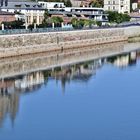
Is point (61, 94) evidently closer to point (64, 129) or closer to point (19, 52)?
point (64, 129)

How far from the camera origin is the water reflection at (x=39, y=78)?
15.9 meters

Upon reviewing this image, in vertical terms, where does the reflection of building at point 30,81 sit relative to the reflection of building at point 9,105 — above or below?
above

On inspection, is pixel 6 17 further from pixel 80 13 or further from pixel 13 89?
pixel 13 89

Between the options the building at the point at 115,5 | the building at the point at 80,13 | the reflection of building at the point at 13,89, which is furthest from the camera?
the building at the point at 115,5

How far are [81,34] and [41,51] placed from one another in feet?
20.8

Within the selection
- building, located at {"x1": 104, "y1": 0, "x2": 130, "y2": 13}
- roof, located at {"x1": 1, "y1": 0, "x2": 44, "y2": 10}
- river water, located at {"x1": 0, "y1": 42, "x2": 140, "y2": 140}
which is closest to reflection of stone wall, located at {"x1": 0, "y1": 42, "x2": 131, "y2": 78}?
river water, located at {"x1": 0, "y1": 42, "x2": 140, "y2": 140}

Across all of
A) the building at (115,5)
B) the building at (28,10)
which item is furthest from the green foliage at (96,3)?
the building at (28,10)

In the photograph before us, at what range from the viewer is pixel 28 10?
4062cm

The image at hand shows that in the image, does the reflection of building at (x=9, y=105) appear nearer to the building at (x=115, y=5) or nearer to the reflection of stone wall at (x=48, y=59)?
the reflection of stone wall at (x=48, y=59)

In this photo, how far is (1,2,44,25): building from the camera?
131ft

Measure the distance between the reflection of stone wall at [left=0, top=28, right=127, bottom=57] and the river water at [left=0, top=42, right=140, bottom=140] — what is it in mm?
754

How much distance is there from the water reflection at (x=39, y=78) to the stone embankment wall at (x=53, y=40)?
10.5ft


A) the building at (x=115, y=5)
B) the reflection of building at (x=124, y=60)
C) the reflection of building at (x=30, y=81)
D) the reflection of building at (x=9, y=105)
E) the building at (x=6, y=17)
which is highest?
the building at (x=115, y=5)

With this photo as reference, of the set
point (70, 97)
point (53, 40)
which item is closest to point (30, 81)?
point (70, 97)
